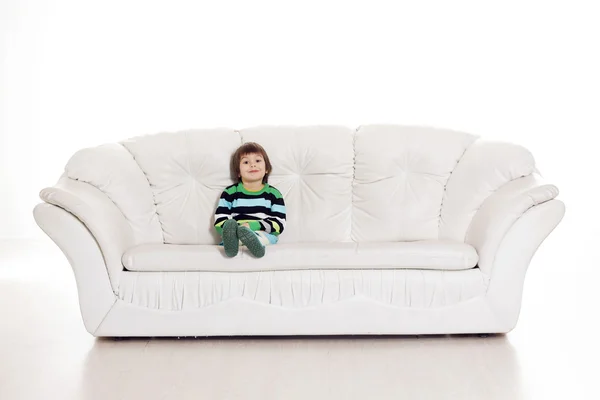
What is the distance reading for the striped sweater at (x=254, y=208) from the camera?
3.48 metres

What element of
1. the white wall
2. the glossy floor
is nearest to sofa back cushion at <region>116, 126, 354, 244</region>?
the glossy floor

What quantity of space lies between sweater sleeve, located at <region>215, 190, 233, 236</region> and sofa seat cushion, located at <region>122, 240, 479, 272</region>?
0.27 metres

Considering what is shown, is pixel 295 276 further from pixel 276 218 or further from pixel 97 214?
pixel 97 214

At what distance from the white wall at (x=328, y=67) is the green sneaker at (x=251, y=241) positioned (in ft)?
7.74

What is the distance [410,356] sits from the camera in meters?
3.01

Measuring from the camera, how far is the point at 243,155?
141 inches

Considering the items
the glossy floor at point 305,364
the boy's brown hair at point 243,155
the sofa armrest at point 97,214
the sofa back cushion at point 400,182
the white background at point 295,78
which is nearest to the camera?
the glossy floor at point 305,364

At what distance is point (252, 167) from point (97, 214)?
2.46 feet

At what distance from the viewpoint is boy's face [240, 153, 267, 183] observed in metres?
3.54

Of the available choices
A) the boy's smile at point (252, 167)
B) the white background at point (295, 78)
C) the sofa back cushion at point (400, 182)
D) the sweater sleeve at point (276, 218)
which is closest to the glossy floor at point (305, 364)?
the sweater sleeve at point (276, 218)

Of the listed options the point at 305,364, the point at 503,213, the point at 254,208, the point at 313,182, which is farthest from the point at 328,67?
the point at 305,364

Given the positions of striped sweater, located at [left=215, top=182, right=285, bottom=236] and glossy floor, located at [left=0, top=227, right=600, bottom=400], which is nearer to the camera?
glossy floor, located at [left=0, top=227, right=600, bottom=400]

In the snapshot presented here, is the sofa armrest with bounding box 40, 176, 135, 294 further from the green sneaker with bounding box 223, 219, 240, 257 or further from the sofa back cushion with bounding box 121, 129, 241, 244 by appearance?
the green sneaker with bounding box 223, 219, 240, 257

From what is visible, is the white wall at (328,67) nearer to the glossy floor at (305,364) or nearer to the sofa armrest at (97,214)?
the glossy floor at (305,364)
